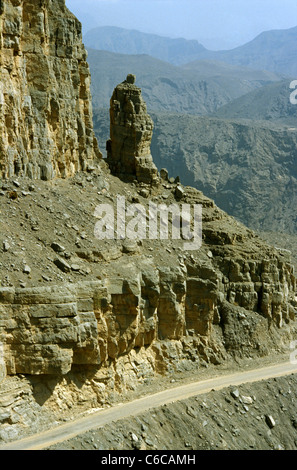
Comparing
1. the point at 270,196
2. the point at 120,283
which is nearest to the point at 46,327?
the point at 120,283

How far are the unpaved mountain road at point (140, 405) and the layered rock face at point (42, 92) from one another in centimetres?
1575

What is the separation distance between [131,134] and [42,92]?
11.1 meters

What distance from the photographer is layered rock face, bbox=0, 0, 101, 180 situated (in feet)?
168

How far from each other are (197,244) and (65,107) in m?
14.0

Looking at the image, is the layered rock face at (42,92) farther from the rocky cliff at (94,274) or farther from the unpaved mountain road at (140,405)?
the unpaved mountain road at (140,405)

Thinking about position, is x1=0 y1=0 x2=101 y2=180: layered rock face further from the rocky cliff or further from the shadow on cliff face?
the shadow on cliff face

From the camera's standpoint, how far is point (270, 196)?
14588 cm
